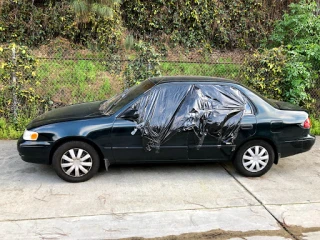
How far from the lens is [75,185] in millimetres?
4848

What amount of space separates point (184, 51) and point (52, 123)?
334 inches

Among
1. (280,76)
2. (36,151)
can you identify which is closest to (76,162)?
(36,151)

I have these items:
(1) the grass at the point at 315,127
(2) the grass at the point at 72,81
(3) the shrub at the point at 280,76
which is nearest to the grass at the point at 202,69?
(3) the shrub at the point at 280,76

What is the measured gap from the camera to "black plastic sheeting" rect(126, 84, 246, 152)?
4898mm

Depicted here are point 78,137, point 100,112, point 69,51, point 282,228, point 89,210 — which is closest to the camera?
point 282,228

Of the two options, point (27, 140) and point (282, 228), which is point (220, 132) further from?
point (27, 140)

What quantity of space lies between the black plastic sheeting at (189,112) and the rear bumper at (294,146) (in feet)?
2.56

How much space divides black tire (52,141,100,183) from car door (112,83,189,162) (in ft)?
0.99

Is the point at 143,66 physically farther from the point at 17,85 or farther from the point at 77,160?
the point at 77,160

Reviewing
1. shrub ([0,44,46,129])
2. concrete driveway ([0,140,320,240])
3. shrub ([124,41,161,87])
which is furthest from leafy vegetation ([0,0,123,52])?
concrete driveway ([0,140,320,240])

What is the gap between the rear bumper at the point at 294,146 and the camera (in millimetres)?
5191

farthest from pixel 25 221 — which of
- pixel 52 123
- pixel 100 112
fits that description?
pixel 100 112

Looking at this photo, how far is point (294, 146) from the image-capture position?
523 cm

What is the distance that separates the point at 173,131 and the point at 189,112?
0.35 meters
